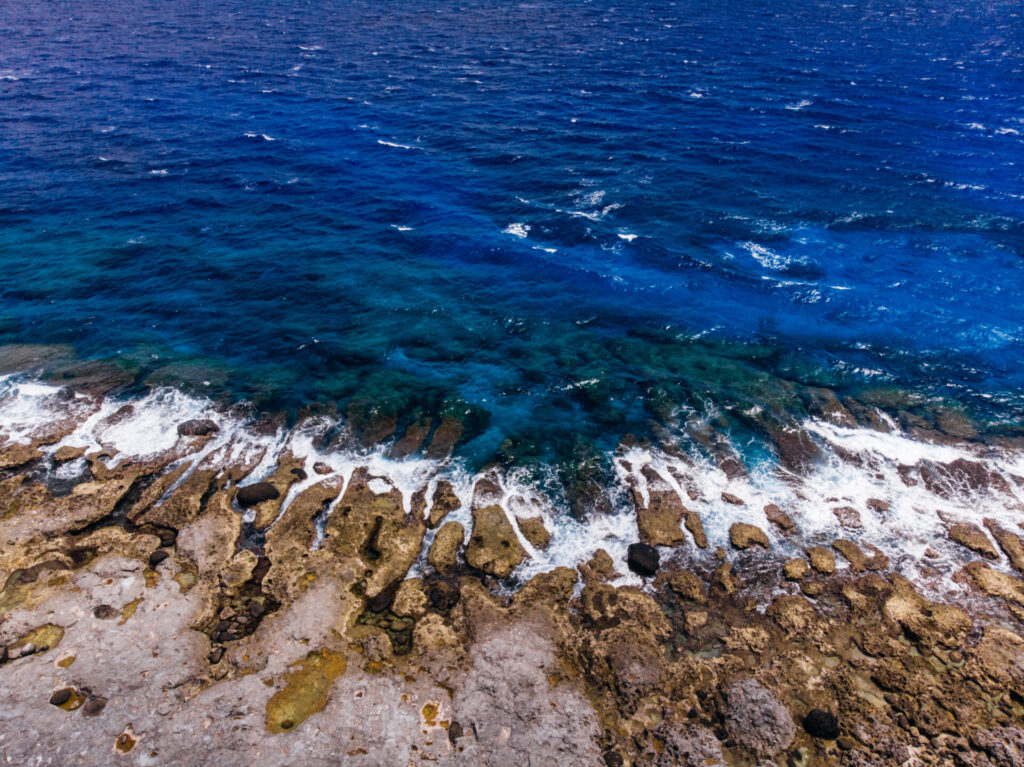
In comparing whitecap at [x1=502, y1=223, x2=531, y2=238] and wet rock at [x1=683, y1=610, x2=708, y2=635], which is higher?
whitecap at [x1=502, y1=223, x2=531, y2=238]

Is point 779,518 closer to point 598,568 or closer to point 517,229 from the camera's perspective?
point 598,568

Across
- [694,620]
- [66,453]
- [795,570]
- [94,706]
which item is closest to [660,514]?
[694,620]

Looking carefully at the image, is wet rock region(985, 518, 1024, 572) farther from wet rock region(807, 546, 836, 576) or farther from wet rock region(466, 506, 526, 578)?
wet rock region(466, 506, 526, 578)

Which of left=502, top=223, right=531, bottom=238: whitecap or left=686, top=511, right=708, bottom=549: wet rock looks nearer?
left=686, top=511, right=708, bottom=549: wet rock

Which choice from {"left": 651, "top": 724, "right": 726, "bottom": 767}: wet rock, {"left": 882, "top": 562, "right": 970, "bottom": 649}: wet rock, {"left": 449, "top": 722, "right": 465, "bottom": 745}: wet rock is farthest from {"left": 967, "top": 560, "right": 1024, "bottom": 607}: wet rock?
{"left": 449, "top": 722, "right": 465, "bottom": 745}: wet rock

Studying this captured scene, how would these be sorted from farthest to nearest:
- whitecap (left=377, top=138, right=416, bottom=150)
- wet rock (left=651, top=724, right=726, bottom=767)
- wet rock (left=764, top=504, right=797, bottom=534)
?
whitecap (left=377, top=138, right=416, bottom=150) < wet rock (left=764, top=504, right=797, bottom=534) < wet rock (left=651, top=724, right=726, bottom=767)

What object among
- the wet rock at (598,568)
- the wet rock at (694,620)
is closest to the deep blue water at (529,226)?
the wet rock at (598,568)

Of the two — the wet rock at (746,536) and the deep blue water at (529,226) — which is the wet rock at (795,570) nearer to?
the wet rock at (746,536)
